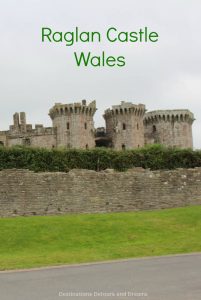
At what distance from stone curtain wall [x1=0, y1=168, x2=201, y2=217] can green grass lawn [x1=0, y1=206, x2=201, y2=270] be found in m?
6.26

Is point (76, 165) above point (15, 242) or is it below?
above

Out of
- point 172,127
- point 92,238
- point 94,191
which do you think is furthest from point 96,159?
point 172,127

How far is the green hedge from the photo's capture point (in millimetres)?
42500

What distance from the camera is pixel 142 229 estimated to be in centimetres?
2723

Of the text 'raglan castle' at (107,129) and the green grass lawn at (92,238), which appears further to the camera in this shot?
the text 'raglan castle' at (107,129)

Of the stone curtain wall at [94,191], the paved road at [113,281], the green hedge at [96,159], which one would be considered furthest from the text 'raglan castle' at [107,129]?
the paved road at [113,281]

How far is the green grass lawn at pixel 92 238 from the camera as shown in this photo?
2078 centimetres

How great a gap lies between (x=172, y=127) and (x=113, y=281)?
3491 inches

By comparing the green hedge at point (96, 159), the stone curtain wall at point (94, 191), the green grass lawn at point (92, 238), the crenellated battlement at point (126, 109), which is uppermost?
the crenellated battlement at point (126, 109)

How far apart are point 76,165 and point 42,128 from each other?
174 feet

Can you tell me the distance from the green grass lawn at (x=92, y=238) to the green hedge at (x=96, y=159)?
12898mm

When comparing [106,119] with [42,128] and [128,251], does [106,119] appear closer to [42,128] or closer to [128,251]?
[42,128]

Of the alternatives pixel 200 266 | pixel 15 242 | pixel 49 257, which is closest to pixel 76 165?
pixel 15 242

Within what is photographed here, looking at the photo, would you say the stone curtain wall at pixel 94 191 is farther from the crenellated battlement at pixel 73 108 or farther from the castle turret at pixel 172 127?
the castle turret at pixel 172 127
